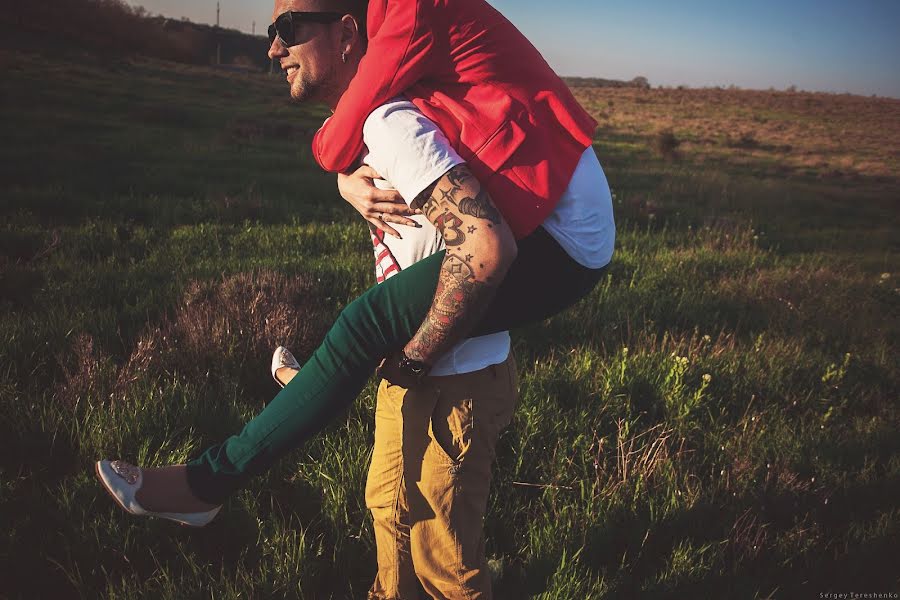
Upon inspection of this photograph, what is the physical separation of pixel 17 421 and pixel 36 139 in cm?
1207

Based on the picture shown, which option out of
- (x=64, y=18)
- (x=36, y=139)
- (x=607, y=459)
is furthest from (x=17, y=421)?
(x=64, y=18)

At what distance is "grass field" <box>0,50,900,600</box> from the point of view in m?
1.97

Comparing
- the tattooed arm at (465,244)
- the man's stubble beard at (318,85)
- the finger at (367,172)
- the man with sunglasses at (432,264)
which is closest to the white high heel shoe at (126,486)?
the man with sunglasses at (432,264)

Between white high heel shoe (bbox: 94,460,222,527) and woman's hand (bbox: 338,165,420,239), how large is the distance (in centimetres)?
100

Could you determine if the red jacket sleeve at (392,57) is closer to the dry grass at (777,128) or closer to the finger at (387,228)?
the finger at (387,228)

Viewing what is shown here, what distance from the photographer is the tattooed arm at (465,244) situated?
3.64 feet

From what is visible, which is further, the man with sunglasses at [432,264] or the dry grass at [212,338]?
the dry grass at [212,338]

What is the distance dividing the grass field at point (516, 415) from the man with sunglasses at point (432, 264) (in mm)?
696

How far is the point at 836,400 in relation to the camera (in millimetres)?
3363

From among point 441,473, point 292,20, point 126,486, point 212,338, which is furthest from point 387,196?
point 212,338

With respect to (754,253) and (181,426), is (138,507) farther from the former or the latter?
(754,253)

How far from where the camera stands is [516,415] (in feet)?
8.95

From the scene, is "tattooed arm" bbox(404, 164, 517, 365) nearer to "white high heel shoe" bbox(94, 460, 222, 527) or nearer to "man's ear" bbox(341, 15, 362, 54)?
"man's ear" bbox(341, 15, 362, 54)

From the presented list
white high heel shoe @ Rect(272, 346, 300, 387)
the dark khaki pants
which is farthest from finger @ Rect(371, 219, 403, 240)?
white high heel shoe @ Rect(272, 346, 300, 387)
